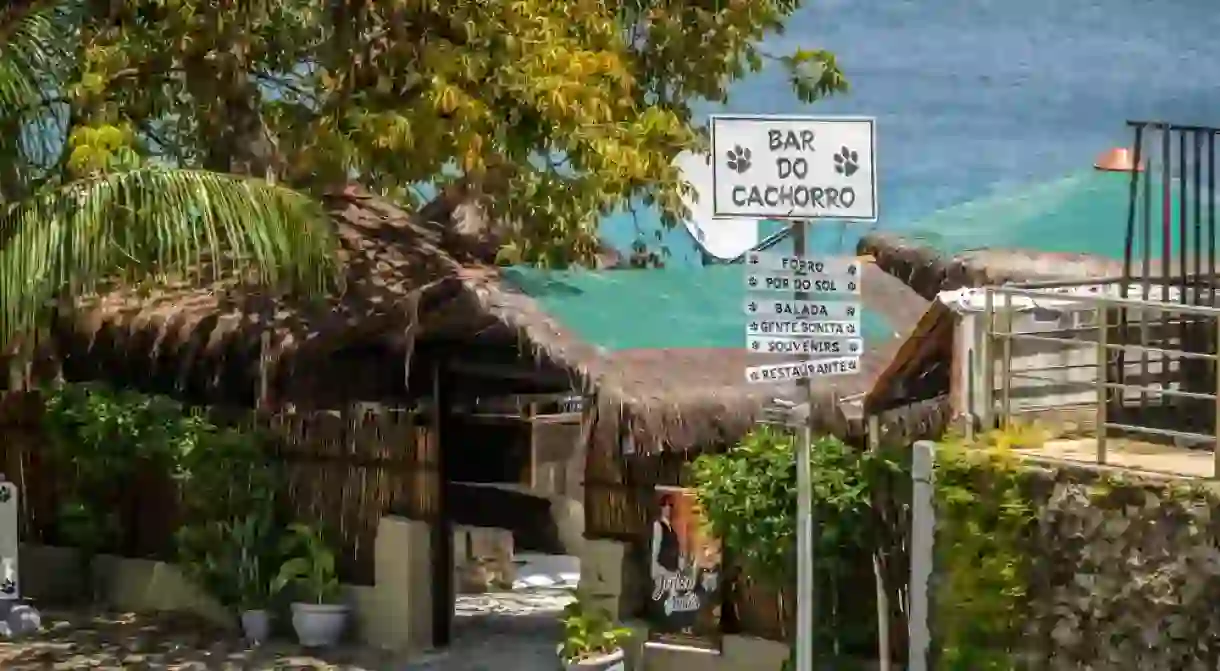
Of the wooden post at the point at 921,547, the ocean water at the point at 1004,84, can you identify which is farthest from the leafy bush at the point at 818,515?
the ocean water at the point at 1004,84

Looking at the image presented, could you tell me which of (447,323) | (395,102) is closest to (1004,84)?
(395,102)

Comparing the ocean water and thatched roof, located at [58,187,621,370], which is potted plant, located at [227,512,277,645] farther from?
the ocean water

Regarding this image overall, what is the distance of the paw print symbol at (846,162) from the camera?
7.51m

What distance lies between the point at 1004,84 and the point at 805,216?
22.8ft

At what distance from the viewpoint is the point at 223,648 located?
12.4 m

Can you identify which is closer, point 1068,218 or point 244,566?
point 1068,218

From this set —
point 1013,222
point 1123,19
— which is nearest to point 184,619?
point 1013,222

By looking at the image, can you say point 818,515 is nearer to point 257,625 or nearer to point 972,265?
point 972,265

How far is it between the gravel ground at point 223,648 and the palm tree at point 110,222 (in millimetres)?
2532

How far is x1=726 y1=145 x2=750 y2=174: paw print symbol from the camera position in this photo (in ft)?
24.8

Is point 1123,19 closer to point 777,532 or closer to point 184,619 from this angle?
point 777,532

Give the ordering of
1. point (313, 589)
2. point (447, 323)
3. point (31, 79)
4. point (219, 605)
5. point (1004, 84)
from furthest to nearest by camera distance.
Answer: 1. point (1004, 84)
2. point (219, 605)
3. point (313, 589)
4. point (447, 323)
5. point (31, 79)

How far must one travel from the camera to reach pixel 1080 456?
8805 millimetres

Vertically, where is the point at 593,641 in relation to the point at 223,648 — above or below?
above
